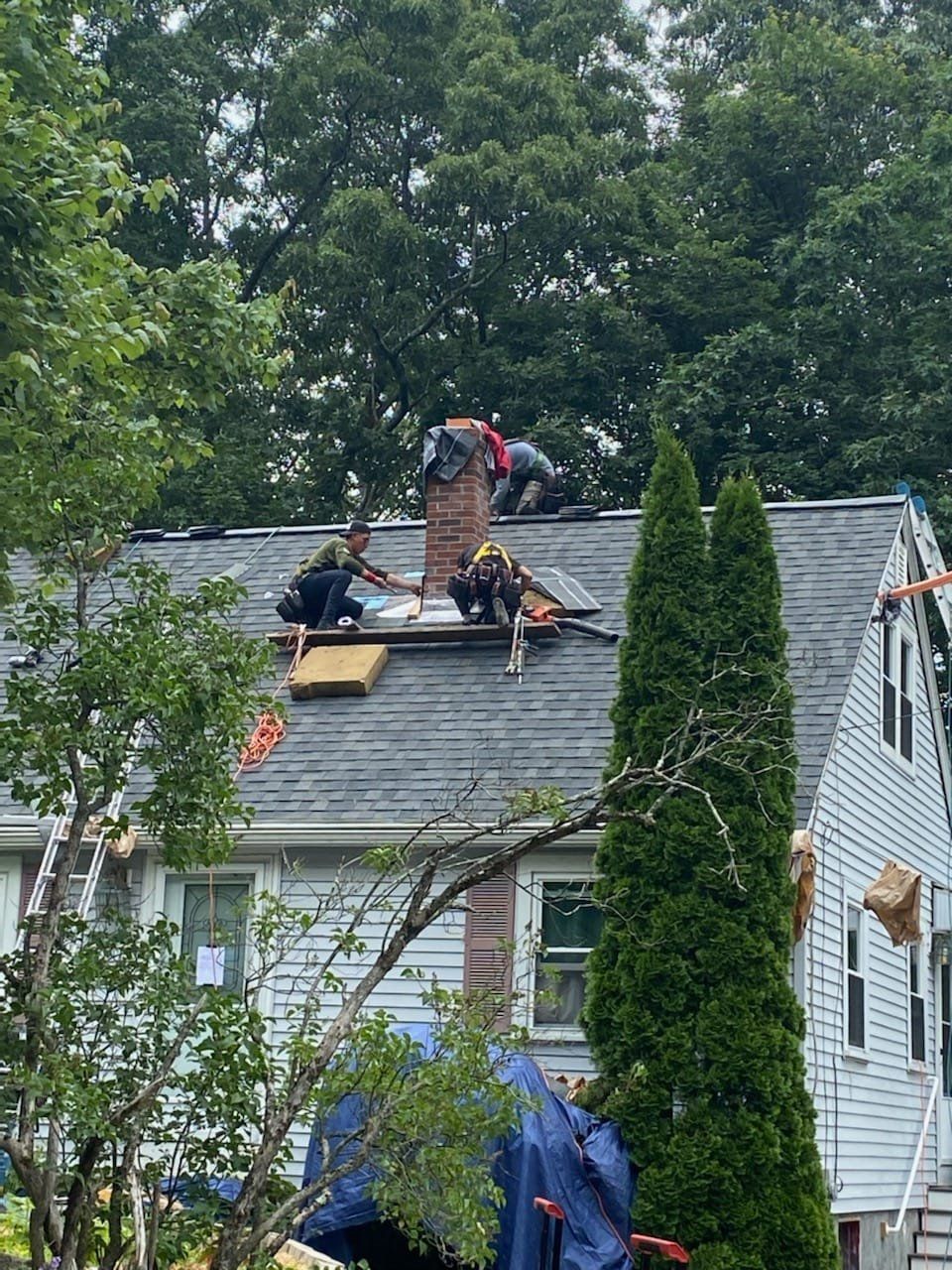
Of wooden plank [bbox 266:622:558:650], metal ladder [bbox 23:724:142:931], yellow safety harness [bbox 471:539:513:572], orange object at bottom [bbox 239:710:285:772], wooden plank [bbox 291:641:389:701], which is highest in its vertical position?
yellow safety harness [bbox 471:539:513:572]

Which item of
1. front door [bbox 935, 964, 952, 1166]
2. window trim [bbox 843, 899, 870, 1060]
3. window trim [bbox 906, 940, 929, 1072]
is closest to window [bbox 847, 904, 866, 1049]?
window trim [bbox 843, 899, 870, 1060]

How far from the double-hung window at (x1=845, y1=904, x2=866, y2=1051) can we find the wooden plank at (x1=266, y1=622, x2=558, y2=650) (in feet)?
11.4

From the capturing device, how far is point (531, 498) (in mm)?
19453

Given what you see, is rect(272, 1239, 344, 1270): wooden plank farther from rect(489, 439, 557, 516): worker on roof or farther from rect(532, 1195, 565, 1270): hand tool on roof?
rect(489, 439, 557, 516): worker on roof

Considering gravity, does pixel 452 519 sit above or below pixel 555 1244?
above

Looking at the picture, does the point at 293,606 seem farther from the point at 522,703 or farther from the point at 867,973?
the point at 867,973

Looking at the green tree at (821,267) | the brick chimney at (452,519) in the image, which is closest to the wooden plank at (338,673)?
the brick chimney at (452,519)

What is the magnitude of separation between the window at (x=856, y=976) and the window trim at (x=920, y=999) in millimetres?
1578

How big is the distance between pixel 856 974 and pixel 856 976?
0.18ft

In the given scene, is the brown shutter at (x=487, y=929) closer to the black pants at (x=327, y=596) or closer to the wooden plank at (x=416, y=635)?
the wooden plank at (x=416, y=635)

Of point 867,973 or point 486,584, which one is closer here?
point 867,973

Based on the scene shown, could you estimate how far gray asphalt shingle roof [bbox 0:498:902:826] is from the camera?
14078 mm

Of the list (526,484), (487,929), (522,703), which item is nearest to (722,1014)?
(487,929)

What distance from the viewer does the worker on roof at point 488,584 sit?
1555 centimetres
